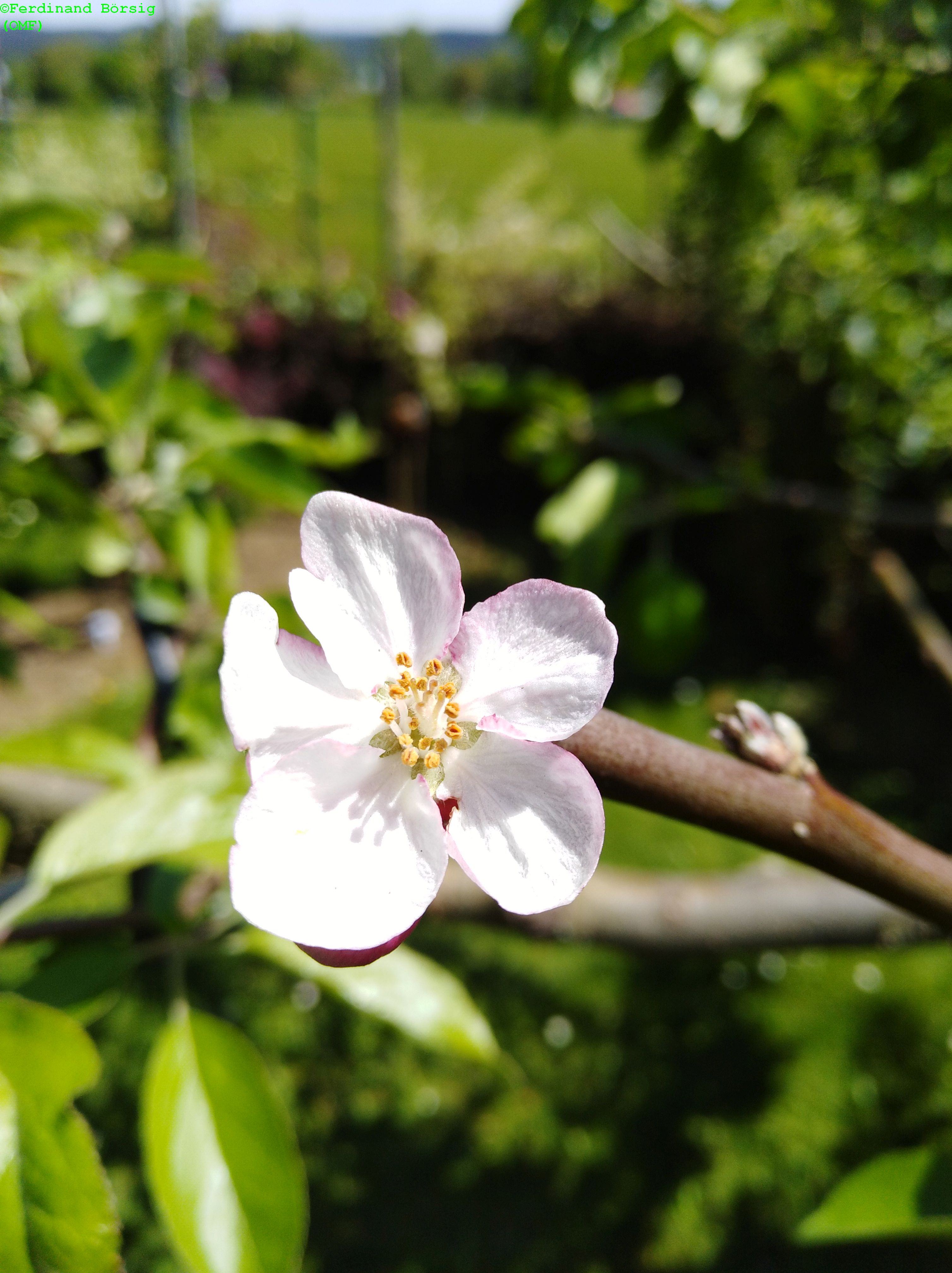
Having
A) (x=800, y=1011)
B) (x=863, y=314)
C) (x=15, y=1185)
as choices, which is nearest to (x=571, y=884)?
(x=15, y=1185)

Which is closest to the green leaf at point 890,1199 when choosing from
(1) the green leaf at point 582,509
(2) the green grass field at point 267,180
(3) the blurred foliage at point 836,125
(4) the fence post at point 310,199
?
(1) the green leaf at point 582,509

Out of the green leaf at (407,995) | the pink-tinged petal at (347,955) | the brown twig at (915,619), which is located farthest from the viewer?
the brown twig at (915,619)

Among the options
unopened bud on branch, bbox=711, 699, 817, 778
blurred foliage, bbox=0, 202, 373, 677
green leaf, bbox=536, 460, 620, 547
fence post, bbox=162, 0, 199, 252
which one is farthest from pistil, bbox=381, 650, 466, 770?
fence post, bbox=162, 0, 199, 252

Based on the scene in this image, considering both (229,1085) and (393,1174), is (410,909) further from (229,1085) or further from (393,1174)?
(393,1174)

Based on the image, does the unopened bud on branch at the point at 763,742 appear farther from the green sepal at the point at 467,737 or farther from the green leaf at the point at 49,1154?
the green leaf at the point at 49,1154

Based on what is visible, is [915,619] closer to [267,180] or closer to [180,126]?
[180,126]

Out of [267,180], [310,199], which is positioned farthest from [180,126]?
[310,199]
